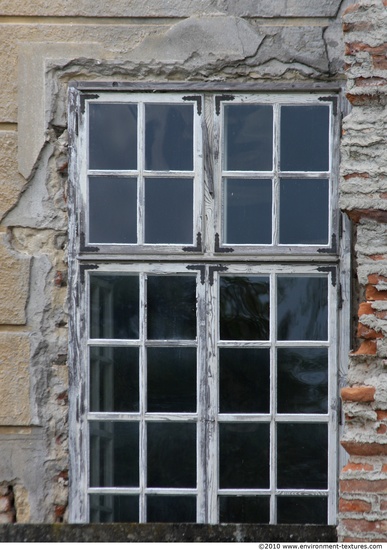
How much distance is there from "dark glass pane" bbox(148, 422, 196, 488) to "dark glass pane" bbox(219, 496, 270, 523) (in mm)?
198

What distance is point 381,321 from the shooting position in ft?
11.6

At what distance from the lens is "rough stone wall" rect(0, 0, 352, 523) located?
4.20 metres

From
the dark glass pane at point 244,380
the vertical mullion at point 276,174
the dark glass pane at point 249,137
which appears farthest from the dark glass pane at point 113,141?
the dark glass pane at point 244,380

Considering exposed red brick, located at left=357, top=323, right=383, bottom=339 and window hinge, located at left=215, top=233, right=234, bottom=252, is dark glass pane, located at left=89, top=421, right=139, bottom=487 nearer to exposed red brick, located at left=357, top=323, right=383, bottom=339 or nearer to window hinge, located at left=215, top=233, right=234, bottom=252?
window hinge, located at left=215, top=233, right=234, bottom=252

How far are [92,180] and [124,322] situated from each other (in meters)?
0.77

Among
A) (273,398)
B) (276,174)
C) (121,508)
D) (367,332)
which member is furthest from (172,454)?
(276,174)

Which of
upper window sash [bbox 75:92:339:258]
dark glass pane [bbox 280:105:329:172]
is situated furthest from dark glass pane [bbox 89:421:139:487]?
dark glass pane [bbox 280:105:329:172]

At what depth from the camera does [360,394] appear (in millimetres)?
3479

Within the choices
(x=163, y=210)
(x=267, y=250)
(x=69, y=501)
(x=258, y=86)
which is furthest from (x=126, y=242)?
(x=69, y=501)

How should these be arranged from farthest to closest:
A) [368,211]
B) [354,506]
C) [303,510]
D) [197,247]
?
[197,247] < [303,510] < [368,211] < [354,506]

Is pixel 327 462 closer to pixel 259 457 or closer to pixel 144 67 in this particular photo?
pixel 259 457

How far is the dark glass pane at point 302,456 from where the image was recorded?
4.14m

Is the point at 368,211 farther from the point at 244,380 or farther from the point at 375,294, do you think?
the point at 244,380

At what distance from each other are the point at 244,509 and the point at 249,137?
1.93m
